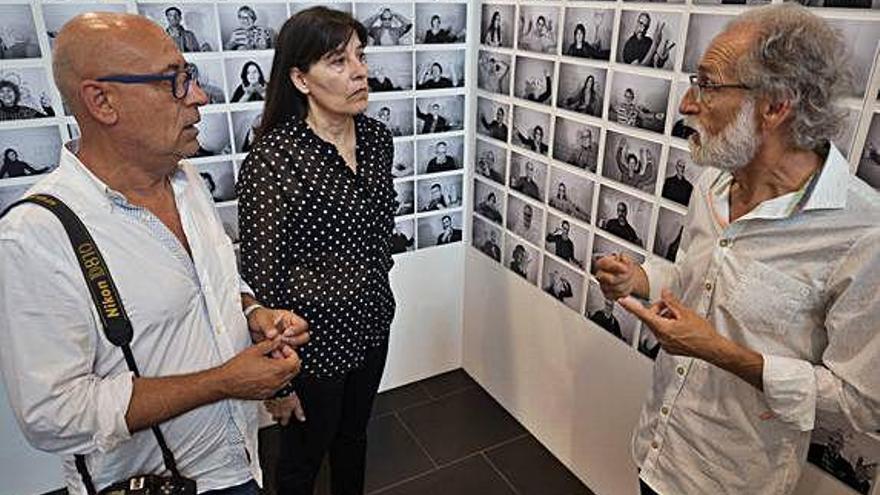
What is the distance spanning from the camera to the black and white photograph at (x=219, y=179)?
180cm

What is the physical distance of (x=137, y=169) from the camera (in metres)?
0.99

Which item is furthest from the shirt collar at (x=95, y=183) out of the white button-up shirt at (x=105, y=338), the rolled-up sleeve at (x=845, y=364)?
the rolled-up sleeve at (x=845, y=364)

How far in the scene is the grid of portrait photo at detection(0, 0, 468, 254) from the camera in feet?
4.95

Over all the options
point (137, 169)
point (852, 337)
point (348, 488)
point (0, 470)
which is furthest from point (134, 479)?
point (0, 470)

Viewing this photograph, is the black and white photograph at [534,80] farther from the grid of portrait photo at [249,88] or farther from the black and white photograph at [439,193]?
the black and white photograph at [439,193]

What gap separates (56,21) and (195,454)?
117 centimetres

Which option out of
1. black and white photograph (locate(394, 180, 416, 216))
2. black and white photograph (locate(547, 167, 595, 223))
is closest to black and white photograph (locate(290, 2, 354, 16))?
black and white photograph (locate(394, 180, 416, 216))

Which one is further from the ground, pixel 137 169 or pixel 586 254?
pixel 137 169

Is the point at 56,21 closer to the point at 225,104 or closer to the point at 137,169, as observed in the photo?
the point at 225,104

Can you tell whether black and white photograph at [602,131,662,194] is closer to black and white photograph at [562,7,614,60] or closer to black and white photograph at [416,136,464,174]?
black and white photograph at [562,7,614,60]

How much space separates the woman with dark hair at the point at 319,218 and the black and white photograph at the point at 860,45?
96 centimetres

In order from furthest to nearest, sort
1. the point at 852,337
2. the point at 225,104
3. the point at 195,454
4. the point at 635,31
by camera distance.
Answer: the point at 225,104, the point at 635,31, the point at 195,454, the point at 852,337

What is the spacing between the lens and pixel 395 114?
204 cm

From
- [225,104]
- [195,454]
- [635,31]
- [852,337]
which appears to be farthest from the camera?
[225,104]
